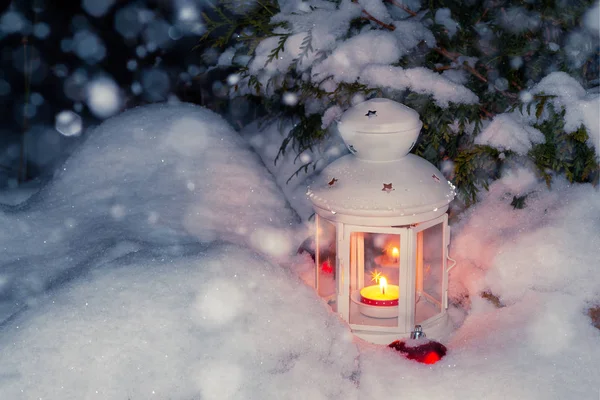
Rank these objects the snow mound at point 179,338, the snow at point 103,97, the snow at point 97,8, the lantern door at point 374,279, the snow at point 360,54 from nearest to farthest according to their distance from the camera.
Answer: the snow mound at point 179,338 → the lantern door at point 374,279 → the snow at point 360,54 → the snow at point 97,8 → the snow at point 103,97

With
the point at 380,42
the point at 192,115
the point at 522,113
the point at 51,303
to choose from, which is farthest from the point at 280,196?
the point at 51,303

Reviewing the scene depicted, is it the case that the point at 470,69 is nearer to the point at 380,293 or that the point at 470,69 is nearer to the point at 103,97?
the point at 380,293

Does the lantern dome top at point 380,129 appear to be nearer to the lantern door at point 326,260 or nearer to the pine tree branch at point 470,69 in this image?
Answer: the lantern door at point 326,260

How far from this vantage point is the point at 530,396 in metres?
2.09

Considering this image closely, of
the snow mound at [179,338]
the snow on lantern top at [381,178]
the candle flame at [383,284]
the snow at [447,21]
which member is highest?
the snow at [447,21]

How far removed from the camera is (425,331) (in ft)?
8.41

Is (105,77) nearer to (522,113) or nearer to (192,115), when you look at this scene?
(192,115)

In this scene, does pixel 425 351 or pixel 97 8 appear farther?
pixel 97 8

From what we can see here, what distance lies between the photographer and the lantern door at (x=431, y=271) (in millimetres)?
2566

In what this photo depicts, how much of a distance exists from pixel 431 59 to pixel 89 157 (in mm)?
1737

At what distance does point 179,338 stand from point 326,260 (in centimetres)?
89

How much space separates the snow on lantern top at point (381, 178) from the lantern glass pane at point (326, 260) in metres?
0.17

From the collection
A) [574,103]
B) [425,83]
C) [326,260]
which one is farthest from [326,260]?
[574,103]

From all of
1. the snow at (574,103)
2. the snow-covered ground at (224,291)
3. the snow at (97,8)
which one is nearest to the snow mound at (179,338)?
the snow-covered ground at (224,291)
